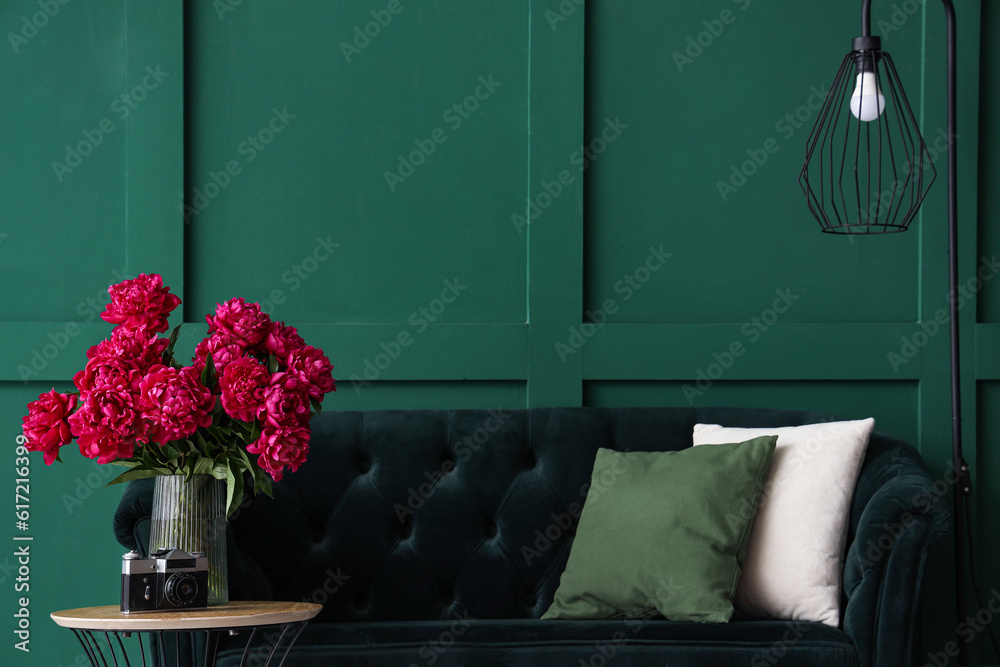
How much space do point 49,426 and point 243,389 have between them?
33 cm

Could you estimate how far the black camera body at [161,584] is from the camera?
154cm

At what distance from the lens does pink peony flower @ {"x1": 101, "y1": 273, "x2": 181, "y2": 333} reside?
1.66 metres

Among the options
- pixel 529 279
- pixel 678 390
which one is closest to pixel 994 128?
pixel 678 390

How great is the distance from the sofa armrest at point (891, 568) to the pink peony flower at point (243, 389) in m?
1.20

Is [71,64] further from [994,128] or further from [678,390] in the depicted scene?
[994,128]

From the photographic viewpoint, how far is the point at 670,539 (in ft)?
6.45

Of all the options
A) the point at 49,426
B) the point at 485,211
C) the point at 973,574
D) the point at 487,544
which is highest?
the point at 485,211

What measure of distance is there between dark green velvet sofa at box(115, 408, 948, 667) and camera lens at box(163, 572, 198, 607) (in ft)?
0.91

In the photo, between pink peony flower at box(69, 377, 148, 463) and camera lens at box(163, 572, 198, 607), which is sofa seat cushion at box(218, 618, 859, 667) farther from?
pink peony flower at box(69, 377, 148, 463)

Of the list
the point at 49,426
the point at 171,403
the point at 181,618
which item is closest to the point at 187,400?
the point at 171,403

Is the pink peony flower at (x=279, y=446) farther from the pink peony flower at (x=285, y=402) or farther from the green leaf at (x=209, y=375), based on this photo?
the green leaf at (x=209, y=375)

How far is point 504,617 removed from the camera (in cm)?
217

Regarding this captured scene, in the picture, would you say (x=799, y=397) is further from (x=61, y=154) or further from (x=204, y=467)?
(x=61, y=154)

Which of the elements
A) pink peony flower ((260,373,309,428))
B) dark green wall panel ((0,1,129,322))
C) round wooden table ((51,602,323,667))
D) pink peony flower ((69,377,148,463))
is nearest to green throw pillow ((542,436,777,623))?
round wooden table ((51,602,323,667))
